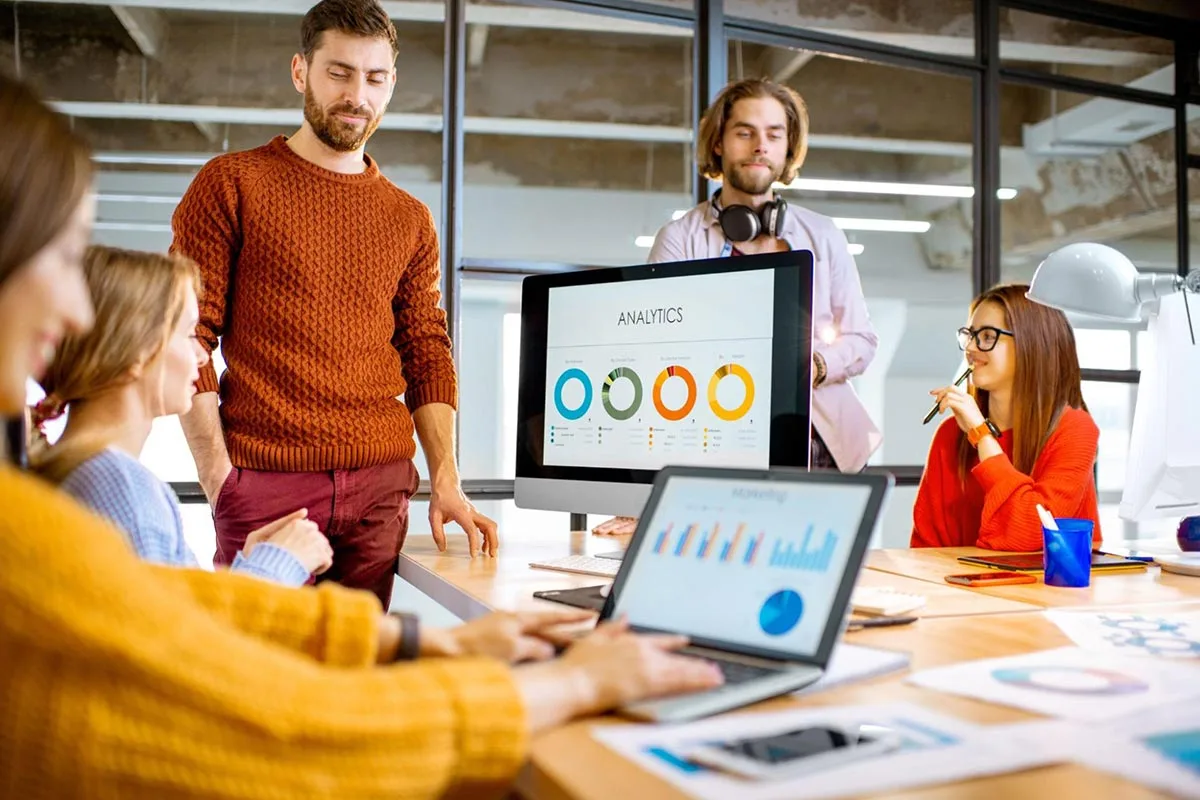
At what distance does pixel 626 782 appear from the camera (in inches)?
26.5

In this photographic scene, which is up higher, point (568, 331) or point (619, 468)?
point (568, 331)

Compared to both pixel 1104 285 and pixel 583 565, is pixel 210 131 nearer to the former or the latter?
pixel 583 565

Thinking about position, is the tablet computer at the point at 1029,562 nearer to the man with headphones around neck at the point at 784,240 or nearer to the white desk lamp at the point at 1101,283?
the white desk lamp at the point at 1101,283

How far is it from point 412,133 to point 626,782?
7.08 m

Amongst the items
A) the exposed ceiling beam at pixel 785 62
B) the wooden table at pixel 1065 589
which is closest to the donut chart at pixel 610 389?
the wooden table at pixel 1065 589

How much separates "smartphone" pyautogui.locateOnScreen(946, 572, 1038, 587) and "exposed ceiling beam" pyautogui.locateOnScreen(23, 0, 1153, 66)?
293 centimetres

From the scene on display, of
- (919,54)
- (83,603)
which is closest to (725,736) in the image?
(83,603)

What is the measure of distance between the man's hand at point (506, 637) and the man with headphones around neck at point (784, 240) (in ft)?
4.71

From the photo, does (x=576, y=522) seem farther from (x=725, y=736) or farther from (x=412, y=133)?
(x=412, y=133)

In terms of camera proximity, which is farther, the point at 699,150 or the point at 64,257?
the point at 699,150

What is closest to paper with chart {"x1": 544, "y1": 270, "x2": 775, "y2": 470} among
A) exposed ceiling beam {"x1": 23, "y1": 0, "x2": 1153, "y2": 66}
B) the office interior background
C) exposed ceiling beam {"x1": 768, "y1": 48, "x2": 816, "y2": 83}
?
the office interior background

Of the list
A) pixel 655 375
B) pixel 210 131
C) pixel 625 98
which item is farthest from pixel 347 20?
pixel 625 98

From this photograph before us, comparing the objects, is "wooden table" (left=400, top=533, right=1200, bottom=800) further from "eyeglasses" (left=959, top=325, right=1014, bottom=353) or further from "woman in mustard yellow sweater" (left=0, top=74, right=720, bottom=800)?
"eyeglasses" (left=959, top=325, right=1014, bottom=353)

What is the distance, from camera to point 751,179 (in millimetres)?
2594
